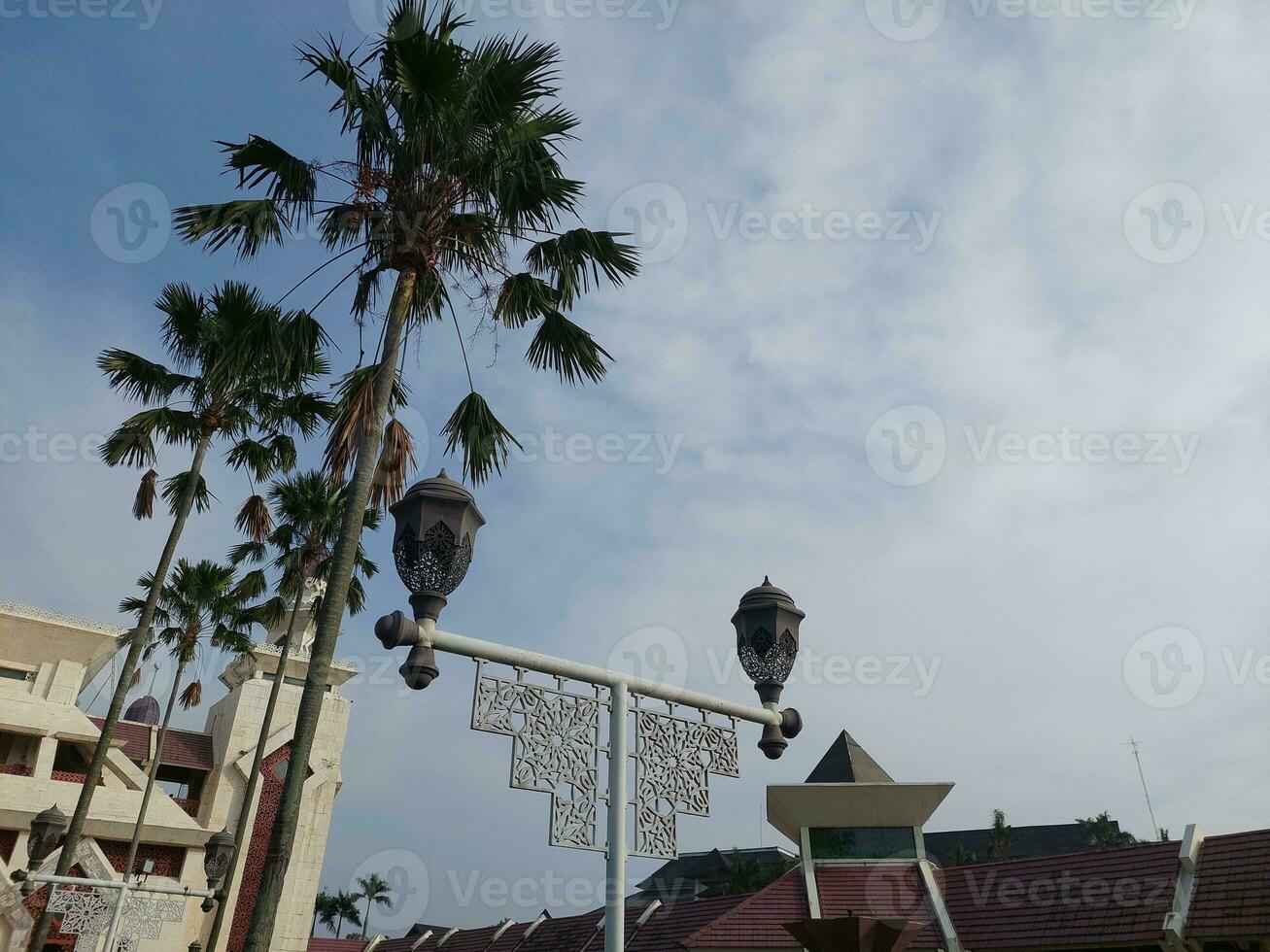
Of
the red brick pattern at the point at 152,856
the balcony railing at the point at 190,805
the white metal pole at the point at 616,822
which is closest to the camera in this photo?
the white metal pole at the point at 616,822

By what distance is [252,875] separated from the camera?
2978cm

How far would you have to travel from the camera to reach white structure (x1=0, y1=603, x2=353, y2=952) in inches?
984

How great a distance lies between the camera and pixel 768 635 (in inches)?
245

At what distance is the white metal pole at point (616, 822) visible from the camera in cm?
486

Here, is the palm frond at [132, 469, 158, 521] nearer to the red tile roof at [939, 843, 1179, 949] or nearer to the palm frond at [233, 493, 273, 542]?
the palm frond at [233, 493, 273, 542]

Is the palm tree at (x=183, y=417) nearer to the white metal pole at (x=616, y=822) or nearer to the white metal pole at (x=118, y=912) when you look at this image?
the white metal pole at (x=118, y=912)

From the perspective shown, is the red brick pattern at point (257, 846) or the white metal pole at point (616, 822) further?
the red brick pattern at point (257, 846)

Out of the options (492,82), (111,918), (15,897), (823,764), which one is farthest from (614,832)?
(15,897)

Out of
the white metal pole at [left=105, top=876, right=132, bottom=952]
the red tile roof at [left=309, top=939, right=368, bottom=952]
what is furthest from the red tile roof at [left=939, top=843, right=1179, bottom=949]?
the red tile roof at [left=309, top=939, right=368, bottom=952]

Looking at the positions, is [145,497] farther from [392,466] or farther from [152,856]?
[152,856]

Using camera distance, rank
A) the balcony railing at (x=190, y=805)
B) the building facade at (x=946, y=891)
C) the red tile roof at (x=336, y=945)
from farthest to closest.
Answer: the red tile roof at (x=336, y=945) → the balcony railing at (x=190, y=805) → the building facade at (x=946, y=891)

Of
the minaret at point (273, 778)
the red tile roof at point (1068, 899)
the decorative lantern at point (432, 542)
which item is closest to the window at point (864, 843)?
the red tile roof at point (1068, 899)

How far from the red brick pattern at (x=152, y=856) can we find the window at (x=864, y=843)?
19374 mm

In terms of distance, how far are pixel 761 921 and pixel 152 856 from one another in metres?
19.5
